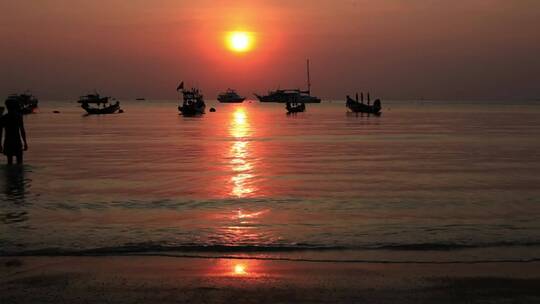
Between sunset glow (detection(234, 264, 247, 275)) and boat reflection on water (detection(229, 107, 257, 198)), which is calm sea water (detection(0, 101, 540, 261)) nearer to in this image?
boat reflection on water (detection(229, 107, 257, 198))

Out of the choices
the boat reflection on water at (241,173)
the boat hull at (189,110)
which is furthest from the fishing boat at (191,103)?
the boat reflection on water at (241,173)

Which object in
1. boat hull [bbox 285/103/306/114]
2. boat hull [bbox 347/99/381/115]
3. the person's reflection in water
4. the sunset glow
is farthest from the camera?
boat hull [bbox 285/103/306/114]

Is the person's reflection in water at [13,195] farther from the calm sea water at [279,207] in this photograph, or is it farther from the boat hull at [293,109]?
the boat hull at [293,109]

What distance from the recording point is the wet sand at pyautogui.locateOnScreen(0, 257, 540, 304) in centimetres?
597

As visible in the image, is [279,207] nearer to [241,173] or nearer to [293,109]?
[241,173]

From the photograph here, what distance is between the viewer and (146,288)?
631cm

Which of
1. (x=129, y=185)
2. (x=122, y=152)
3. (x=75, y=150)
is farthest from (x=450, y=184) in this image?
(x=75, y=150)

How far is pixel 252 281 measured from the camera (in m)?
6.57

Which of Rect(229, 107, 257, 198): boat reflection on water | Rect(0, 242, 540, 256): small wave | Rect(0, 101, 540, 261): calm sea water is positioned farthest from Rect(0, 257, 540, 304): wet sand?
Rect(229, 107, 257, 198): boat reflection on water

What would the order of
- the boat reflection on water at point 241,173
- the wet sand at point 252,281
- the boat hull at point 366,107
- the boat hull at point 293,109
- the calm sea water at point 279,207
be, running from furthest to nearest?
the boat hull at point 293,109
the boat hull at point 366,107
the boat reflection on water at point 241,173
the calm sea water at point 279,207
the wet sand at point 252,281

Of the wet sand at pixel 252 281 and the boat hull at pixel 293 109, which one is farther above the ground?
the wet sand at pixel 252 281

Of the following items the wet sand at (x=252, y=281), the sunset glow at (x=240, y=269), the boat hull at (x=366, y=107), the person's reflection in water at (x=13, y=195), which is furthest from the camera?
the boat hull at (x=366, y=107)

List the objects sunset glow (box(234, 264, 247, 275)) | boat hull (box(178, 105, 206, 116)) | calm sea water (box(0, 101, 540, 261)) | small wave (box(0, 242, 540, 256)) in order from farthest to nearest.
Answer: boat hull (box(178, 105, 206, 116)), calm sea water (box(0, 101, 540, 261)), small wave (box(0, 242, 540, 256)), sunset glow (box(234, 264, 247, 275))

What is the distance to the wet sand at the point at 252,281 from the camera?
19.6 ft
